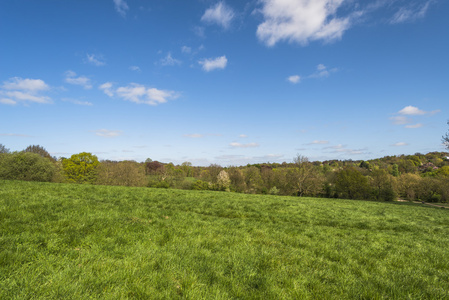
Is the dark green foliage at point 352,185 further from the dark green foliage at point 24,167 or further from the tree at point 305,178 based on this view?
the dark green foliage at point 24,167

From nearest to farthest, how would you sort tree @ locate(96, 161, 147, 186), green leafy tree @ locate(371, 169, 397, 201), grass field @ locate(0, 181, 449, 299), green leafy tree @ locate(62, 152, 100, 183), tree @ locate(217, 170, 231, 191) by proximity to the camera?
grass field @ locate(0, 181, 449, 299), green leafy tree @ locate(62, 152, 100, 183), tree @ locate(96, 161, 147, 186), tree @ locate(217, 170, 231, 191), green leafy tree @ locate(371, 169, 397, 201)

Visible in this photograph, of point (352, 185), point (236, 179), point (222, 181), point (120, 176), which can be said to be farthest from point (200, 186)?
point (352, 185)

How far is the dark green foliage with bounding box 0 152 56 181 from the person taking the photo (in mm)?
36188

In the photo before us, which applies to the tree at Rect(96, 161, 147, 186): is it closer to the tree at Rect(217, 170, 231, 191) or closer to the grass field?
the tree at Rect(217, 170, 231, 191)

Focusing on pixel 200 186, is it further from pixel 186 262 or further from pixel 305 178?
pixel 186 262

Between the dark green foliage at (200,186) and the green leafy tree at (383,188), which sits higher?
the dark green foliage at (200,186)

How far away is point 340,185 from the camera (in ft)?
220

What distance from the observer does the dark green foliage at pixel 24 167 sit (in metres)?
36.2

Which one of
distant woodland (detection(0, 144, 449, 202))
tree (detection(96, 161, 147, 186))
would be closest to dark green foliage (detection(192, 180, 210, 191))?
distant woodland (detection(0, 144, 449, 202))

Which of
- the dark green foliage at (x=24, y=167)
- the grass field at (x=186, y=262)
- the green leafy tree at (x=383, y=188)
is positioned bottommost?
the green leafy tree at (x=383, y=188)

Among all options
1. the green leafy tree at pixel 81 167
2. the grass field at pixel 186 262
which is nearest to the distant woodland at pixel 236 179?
the green leafy tree at pixel 81 167

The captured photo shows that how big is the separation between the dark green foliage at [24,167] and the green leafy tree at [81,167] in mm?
11727

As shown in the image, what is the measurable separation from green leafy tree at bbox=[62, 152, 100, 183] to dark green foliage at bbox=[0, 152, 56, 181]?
11.7 metres

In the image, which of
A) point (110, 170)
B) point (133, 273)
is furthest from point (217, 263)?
point (110, 170)
